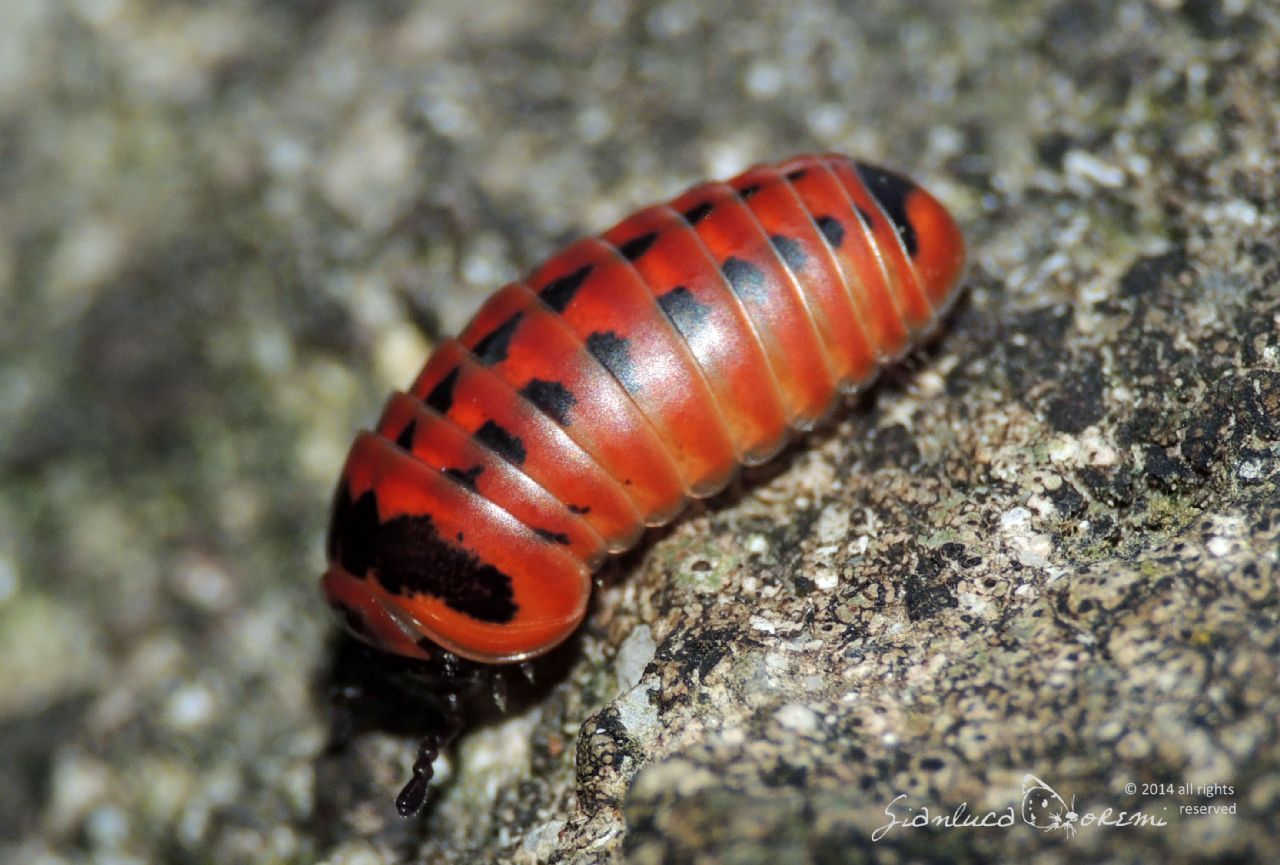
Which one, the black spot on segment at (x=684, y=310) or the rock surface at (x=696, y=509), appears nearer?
the rock surface at (x=696, y=509)

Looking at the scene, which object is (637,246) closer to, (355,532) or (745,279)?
(745,279)

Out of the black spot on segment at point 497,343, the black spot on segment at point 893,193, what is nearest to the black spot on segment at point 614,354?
the black spot on segment at point 497,343

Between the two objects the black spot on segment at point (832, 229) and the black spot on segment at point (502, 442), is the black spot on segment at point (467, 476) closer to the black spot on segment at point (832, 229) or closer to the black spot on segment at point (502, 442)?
the black spot on segment at point (502, 442)

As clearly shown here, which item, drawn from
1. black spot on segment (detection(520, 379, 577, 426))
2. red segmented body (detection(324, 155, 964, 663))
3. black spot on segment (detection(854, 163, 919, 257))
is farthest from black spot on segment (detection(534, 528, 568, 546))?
black spot on segment (detection(854, 163, 919, 257))

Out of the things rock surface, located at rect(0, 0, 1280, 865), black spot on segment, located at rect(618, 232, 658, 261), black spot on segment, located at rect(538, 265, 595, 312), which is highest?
black spot on segment, located at rect(538, 265, 595, 312)

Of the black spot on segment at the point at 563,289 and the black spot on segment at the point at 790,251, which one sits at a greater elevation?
the black spot on segment at the point at 563,289

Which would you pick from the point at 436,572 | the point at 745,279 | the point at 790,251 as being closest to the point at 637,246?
the point at 745,279

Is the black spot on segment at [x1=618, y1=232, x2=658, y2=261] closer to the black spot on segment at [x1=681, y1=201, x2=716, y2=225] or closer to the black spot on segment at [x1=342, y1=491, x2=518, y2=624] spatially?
the black spot on segment at [x1=681, y1=201, x2=716, y2=225]
